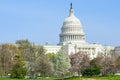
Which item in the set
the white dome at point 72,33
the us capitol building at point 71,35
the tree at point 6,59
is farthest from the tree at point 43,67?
the white dome at point 72,33

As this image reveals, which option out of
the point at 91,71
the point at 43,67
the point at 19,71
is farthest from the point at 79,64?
the point at 19,71

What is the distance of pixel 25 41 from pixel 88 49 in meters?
36.3

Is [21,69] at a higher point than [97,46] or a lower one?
lower

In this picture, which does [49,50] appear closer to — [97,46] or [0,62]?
[97,46]

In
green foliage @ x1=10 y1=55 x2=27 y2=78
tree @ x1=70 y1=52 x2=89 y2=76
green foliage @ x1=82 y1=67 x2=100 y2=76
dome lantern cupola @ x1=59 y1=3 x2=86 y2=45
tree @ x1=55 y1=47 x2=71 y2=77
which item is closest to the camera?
green foliage @ x1=10 y1=55 x2=27 y2=78

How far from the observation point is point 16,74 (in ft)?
263

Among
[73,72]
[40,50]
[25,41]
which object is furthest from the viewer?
[25,41]

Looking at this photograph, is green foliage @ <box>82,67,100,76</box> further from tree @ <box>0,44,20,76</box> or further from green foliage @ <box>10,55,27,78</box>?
tree @ <box>0,44,20,76</box>

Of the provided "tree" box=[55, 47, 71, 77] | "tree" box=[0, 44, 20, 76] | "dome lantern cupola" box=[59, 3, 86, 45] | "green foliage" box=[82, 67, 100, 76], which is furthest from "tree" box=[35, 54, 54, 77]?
"dome lantern cupola" box=[59, 3, 86, 45]

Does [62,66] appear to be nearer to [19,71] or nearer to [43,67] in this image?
[43,67]

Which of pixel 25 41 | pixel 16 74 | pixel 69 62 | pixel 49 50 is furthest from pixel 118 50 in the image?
pixel 16 74

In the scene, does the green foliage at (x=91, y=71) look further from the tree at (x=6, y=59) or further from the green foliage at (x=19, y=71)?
the tree at (x=6, y=59)

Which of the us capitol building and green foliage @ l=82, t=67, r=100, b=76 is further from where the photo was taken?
the us capitol building

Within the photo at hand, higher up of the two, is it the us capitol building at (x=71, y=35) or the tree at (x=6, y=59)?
the us capitol building at (x=71, y=35)
